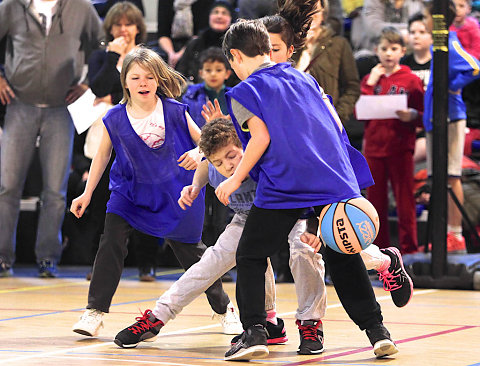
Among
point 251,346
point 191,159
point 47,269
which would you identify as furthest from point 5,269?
point 251,346

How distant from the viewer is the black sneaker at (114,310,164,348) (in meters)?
4.32

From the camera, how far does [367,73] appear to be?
8.88 metres

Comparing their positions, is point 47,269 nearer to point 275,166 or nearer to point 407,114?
point 407,114

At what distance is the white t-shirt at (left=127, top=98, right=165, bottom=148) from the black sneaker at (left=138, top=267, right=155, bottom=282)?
9.18 ft

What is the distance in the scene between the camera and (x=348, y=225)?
12.5ft

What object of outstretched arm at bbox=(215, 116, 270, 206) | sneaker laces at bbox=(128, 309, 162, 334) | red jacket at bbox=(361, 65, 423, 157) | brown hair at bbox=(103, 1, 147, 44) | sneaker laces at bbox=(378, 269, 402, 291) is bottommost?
sneaker laces at bbox=(128, 309, 162, 334)

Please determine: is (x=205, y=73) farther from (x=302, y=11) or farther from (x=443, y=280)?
(x=302, y=11)

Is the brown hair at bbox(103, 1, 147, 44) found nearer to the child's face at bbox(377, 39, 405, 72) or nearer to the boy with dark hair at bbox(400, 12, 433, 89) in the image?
the child's face at bbox(377, 39, 405, 72)

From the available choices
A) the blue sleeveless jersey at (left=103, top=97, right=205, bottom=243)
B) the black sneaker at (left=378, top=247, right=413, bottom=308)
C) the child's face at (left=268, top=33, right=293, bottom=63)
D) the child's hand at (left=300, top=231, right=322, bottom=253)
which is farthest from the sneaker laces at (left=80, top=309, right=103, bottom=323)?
the child's face at (left=268, top=33, right=293, bottom=63)

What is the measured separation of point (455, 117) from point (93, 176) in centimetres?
357

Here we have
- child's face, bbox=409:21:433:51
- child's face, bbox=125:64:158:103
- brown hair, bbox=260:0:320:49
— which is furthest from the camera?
child's face, bbox=409:21:433:51

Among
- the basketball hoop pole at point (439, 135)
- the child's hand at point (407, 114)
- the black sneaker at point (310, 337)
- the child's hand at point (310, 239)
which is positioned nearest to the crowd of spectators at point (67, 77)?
the child's hand at point (407, 114)

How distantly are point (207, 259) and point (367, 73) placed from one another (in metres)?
4.81

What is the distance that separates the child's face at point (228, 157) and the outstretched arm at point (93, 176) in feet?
2.64
